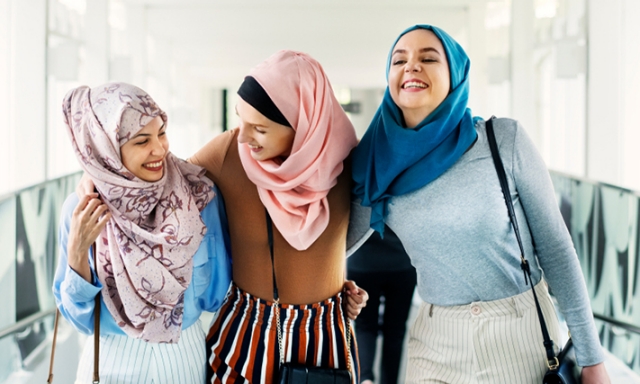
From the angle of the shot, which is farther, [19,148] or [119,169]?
[19,148]

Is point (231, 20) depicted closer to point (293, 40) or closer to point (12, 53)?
point (293, 40)

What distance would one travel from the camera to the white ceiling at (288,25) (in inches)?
305

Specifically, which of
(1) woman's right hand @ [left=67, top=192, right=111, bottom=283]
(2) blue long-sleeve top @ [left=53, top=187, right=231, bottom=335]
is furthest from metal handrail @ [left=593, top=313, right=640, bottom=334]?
(1) woman's right hand @ [left=67, top=192, right=111, bottom=283]

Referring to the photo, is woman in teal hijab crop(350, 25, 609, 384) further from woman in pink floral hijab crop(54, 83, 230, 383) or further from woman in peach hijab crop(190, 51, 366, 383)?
woman in pink floral hijab crop(54, 83, 230, 383)

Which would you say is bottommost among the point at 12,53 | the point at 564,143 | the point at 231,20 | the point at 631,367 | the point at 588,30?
the point at 631,367

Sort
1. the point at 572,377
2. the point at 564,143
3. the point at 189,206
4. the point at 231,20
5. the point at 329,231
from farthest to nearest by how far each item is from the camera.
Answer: the point at 231,20 < the point at 564,143 < the point at 329,231 < the point at 189,206 < the point at 572,377

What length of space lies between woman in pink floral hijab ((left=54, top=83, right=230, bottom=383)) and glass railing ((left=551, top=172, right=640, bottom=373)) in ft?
7.70

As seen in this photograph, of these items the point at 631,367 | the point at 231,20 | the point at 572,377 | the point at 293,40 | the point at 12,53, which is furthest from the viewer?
the point at 293,40

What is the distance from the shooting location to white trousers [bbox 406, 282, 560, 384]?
1640 millimetres

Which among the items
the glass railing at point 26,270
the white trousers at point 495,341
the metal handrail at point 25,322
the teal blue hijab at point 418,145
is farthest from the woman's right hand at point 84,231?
the metal handrail at point 25,322

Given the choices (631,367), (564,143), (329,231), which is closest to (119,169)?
(329,231)

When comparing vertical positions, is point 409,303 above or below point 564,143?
below

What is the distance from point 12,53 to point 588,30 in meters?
4.22

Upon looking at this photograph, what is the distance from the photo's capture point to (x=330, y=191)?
78.1 inches
